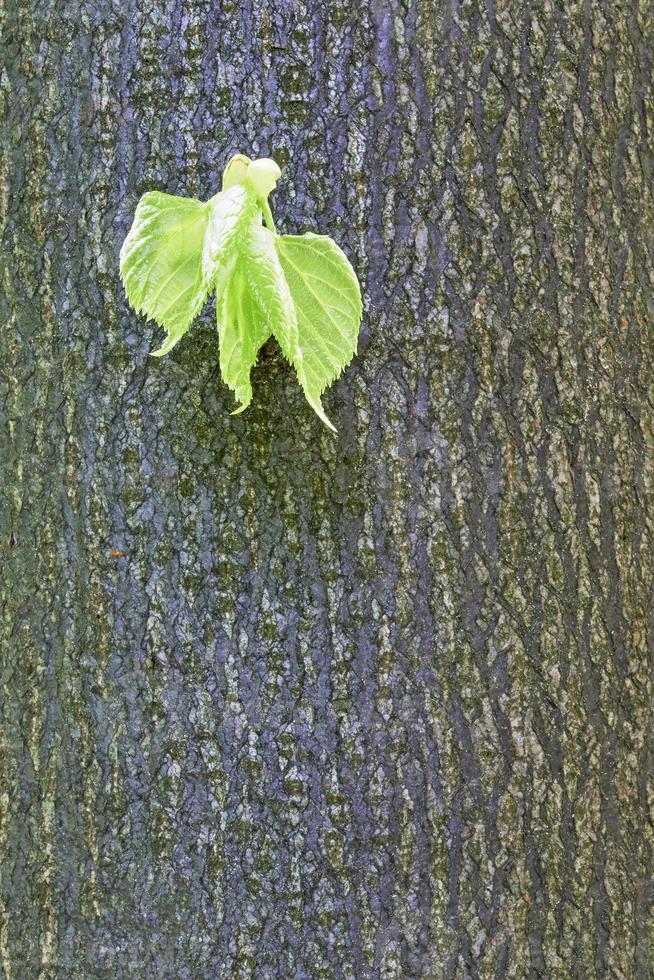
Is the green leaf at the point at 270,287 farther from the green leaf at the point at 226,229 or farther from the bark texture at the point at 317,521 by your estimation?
the bark texture at the point at 317,521

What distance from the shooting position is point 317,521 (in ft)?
3.77

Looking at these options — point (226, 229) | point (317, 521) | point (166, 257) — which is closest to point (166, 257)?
point (166, 257)

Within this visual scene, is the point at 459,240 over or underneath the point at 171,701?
over

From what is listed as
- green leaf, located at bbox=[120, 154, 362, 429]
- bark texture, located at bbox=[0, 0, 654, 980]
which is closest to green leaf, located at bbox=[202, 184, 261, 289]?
green leaf, located at bbox=[120, 154, 362, 429]

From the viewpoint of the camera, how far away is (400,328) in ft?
3.80

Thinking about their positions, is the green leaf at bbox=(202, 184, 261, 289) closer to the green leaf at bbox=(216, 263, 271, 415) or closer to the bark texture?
the green leaf at bbox=(216, 263, 271, 415)

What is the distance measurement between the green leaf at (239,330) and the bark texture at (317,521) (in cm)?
10

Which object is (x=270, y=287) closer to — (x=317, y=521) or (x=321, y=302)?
(x=321, y=302)

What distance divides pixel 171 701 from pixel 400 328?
0.51 m

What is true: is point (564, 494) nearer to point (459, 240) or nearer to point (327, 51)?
point (459, 240)

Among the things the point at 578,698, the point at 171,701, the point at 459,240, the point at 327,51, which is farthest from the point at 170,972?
the point at 327,51

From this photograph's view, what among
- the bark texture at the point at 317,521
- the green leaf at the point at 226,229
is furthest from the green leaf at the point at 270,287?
the bark texture at the point at 317,521

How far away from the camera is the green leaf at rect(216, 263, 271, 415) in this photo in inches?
39.7

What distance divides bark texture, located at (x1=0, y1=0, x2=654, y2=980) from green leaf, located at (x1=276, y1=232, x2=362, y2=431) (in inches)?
2.6
